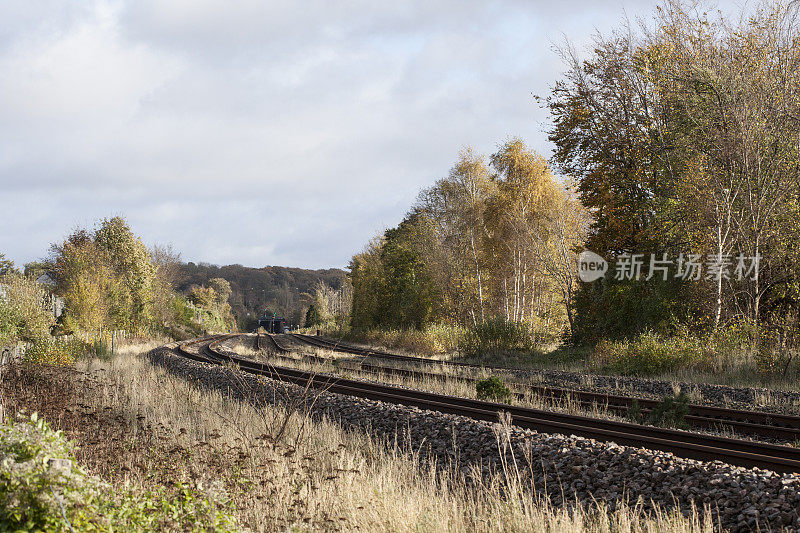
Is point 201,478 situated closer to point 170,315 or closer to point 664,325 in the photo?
point 664,325

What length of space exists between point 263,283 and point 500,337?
144314mm

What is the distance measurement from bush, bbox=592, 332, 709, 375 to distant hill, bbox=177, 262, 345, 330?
121 m

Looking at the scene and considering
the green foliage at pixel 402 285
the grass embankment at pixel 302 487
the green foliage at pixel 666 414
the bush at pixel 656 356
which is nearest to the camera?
the grass embankment at pixel 302 487

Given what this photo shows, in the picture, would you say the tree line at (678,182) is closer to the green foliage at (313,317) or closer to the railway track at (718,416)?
the railway track at (718,416)

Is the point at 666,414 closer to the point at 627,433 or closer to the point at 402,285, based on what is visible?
the point at 627,433

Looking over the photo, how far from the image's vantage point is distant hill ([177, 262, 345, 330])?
5851 inches

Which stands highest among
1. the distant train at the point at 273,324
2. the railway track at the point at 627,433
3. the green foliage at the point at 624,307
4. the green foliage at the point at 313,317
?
the green foliage at the point at 624,307

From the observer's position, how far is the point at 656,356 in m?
17.8

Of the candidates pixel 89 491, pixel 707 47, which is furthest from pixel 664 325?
pixel 89 491

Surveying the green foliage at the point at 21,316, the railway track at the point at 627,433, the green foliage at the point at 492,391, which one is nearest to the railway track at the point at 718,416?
the green foliage at the point at 492,391

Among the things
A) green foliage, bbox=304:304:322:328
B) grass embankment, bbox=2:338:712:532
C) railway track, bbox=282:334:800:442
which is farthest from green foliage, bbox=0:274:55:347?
green foliage, bbox=304:304:322:328

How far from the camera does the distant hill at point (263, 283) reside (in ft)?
488

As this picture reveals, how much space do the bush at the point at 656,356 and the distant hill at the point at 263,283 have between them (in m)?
121

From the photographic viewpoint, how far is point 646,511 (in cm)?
588
